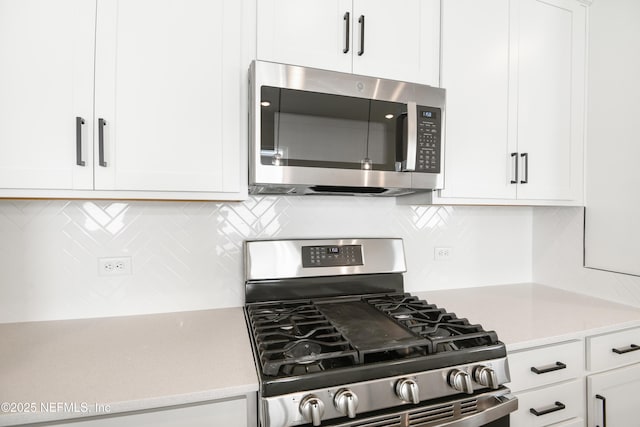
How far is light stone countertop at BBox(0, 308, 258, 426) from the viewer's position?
792mm

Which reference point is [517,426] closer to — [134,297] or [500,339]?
[500,339]

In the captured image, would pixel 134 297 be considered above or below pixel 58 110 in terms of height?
below

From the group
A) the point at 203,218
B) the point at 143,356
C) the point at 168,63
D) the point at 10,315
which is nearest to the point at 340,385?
the point at 143,356

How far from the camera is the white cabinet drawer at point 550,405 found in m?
1.18

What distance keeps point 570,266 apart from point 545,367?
86 centimetres

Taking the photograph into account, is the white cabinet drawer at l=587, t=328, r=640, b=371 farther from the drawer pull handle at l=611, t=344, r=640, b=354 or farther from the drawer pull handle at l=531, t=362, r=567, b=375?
the drawer pull handle at l=531, t=362, r=567, b=375

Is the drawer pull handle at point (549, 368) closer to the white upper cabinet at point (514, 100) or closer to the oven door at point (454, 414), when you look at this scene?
the oven door at point (454, 414)

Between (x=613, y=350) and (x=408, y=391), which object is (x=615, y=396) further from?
(x=408, y=391)

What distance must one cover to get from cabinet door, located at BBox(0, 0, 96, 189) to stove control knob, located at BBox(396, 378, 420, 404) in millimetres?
1101

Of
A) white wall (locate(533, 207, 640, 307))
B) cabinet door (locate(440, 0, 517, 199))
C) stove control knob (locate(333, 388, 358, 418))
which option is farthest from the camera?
white wall (locate(533, 207, 640, 307))

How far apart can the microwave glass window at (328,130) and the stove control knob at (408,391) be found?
2.37ft

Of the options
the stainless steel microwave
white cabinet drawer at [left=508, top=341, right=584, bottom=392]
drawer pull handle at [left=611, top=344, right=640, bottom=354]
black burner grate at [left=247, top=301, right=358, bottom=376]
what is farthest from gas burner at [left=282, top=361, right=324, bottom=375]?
drawer pull handle at [left=611, top=344, right=640, bottom=354]

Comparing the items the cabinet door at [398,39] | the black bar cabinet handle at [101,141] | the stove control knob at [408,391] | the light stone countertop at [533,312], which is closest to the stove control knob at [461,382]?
the stove control knob at [408,391]

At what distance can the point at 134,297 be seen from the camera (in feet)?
4.51
